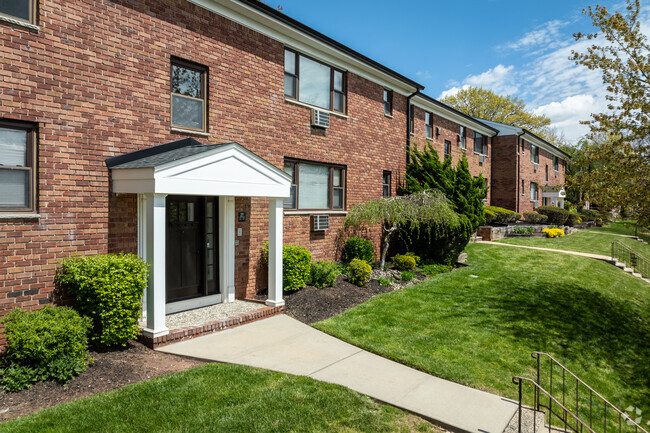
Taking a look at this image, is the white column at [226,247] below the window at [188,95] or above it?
below

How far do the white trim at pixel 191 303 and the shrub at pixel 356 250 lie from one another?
460cm

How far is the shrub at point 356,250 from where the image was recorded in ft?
39.6

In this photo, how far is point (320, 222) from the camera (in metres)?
11.2

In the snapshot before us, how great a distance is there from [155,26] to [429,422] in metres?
8.15

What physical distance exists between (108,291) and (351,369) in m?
3.86

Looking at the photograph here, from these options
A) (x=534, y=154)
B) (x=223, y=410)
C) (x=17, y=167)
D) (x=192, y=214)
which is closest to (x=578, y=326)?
(x=223, y=410)

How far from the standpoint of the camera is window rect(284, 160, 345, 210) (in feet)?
35.4

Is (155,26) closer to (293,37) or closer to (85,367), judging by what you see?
(293,37)

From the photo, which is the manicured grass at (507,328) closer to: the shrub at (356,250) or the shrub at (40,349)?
the shrub at (356,250)

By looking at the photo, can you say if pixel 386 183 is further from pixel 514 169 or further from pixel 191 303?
pixel 514 169

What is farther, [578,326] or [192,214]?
[578,326]

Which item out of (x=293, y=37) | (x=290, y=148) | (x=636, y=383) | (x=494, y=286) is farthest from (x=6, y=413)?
(x=494, y=286)

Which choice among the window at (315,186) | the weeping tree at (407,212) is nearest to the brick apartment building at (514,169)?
the weeping tree at (407,212)

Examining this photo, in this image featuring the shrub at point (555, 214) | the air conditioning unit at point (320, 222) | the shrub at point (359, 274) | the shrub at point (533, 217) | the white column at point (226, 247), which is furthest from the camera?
the shrub at point (555, 214)
